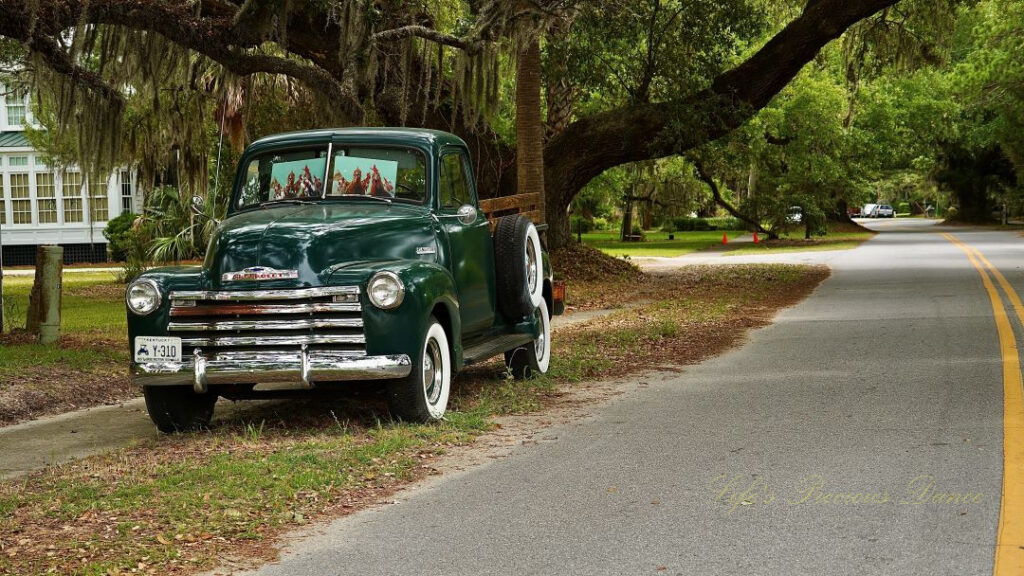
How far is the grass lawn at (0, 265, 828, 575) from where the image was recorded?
5.53 m

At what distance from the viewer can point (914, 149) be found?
5416cm

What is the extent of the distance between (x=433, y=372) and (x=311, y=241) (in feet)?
4.39

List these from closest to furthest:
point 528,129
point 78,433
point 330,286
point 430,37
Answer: point 330,286
point 78,433
point 430,37
point 528,129

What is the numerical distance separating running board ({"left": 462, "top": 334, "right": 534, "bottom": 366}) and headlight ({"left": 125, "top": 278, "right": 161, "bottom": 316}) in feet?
7.68

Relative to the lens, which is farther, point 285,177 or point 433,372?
point 285,177

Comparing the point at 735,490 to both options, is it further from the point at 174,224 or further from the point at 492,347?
the point at 174,224

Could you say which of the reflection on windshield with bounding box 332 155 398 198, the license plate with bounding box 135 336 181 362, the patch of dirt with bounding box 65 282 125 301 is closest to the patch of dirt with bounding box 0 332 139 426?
the license plate with bounding box 135 336 181 362

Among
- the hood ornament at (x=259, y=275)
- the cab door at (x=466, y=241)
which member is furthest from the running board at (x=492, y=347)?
the hood ornament at (x=259, y=275)

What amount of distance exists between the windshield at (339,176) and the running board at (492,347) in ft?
4.23

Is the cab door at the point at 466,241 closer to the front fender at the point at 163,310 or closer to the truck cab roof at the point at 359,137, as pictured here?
the truck cab roof at the point at 359,137

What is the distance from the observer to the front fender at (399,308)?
320 inches

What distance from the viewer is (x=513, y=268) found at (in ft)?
33.8

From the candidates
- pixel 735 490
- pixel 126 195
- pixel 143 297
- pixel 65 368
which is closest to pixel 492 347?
pixel 143 297

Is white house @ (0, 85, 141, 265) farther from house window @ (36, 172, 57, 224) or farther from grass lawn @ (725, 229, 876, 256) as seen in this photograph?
grass lawn @ (725, 229, 876, 256)
